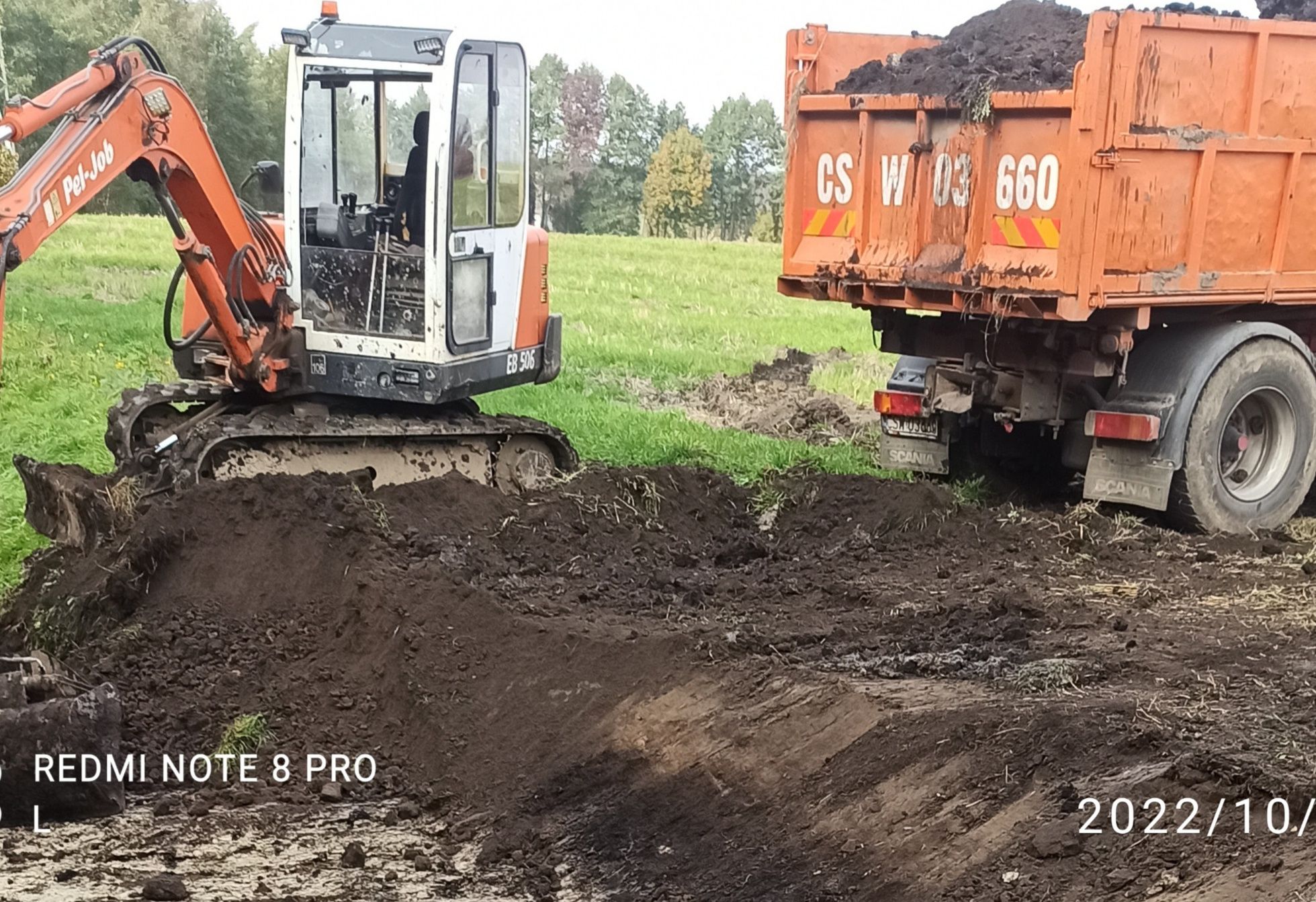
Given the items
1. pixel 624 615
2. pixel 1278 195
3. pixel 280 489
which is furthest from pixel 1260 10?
pixel 280 489

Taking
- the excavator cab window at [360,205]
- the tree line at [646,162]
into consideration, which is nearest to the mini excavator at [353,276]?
the excavator cab window at [360,205]

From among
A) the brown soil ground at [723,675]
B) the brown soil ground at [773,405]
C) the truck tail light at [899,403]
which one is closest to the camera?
the brown soil ground at [723,675]

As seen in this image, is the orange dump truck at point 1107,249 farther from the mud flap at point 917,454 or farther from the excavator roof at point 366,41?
the excavator roof at point 366,41

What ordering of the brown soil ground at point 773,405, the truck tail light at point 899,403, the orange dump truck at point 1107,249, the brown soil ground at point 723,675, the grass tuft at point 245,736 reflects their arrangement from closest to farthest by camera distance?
the brown soil ground at point 723,675 < the grass tuft at point 245,736 < the orange dump truck at point 1107,249 < the truck tail light at point 899,403 < the brown soil ground at point 773,405

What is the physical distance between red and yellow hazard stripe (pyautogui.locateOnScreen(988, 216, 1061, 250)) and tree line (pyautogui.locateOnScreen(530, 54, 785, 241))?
57023mm

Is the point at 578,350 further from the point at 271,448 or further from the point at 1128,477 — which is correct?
the point at 1128,477

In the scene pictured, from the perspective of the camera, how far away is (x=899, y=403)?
9062 millimetres

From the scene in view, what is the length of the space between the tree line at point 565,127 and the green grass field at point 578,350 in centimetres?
1726

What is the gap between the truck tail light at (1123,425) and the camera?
26.0 ft

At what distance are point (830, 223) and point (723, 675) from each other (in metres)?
3.82

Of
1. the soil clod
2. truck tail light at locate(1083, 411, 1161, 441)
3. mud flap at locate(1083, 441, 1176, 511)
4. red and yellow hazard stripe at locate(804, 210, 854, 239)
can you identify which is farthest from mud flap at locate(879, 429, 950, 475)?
the soil clod

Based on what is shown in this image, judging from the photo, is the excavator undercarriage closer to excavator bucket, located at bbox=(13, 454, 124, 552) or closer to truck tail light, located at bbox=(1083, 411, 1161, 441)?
excavator bucket, located at bbox=(13, 454, 124, 552)

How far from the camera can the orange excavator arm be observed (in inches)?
250

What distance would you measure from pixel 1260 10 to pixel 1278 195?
2.02 m
